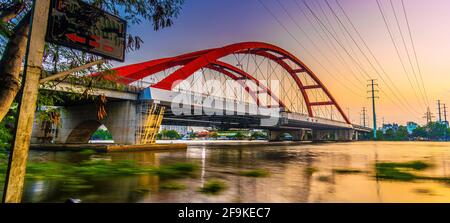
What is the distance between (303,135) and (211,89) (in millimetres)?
64020

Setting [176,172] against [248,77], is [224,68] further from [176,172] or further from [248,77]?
[176,172]

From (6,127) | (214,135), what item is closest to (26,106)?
(6,127)

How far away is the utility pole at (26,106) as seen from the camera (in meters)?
3.04

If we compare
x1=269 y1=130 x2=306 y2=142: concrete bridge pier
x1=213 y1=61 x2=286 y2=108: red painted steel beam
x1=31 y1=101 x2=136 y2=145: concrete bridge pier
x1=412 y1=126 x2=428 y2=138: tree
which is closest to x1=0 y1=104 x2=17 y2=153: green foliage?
x1=31 y1=101 x2=136 y2=145: concrete bridge pier

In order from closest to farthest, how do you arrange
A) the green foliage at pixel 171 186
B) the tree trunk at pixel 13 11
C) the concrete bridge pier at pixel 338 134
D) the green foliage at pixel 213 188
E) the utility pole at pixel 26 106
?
1. the utility pole at pixel 26 106
2. the tree trunk at pixel 13 11
3. the green foliage at pixel 213 188
4. the green foliage at pixel 171 186
5. the concrete bridge pier at pixel 338 134

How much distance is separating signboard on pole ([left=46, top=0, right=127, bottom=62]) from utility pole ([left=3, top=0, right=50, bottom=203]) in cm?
13

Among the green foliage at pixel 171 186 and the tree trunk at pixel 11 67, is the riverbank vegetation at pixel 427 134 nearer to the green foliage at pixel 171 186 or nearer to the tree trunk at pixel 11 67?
the green foliage at pixel 171 186

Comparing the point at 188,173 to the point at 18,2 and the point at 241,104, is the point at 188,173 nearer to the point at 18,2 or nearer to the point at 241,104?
the point at 18,2

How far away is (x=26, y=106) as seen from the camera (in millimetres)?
3082

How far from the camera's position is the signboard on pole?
335 cm

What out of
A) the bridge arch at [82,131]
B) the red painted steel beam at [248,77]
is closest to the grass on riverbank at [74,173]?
the bridge arch at [82,131]

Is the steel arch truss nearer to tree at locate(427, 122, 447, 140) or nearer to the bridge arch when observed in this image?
the bridge arch

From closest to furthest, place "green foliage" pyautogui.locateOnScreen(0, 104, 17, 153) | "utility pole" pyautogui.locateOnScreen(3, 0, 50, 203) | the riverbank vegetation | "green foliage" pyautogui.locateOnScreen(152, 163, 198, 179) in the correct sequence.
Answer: "utility pole" pyautogui.locateOnScreen(3, 0, 50, 203)
"green foliage" pyautogui.locateOnScreen(0, 104, 17, 153)
"green foliage" pyautogui.locateOnScreen(152, 163, 198, 179)
the riverbank vegetation

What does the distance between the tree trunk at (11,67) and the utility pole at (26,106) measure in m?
1.22
